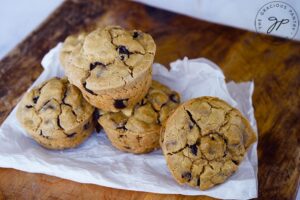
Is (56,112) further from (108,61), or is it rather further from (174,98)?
(174,98)

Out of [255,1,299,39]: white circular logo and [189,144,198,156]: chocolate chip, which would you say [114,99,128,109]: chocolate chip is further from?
[255,1,299,39]: white circular logo

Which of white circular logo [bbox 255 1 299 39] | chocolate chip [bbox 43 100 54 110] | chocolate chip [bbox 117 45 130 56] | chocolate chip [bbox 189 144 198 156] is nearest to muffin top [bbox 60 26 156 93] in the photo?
chocolate chip [bbox 117 45 130 56]

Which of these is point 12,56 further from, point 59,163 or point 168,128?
point 168,128

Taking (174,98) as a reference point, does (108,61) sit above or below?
above

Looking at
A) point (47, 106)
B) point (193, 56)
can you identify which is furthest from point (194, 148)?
point (193, 56)

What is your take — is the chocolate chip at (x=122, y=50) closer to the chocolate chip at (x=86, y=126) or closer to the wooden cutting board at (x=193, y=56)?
the chocolate chip at (x=86, y=126)

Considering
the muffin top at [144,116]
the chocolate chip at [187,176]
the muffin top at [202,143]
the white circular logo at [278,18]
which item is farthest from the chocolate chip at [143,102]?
the white circular logo at [278,18]
